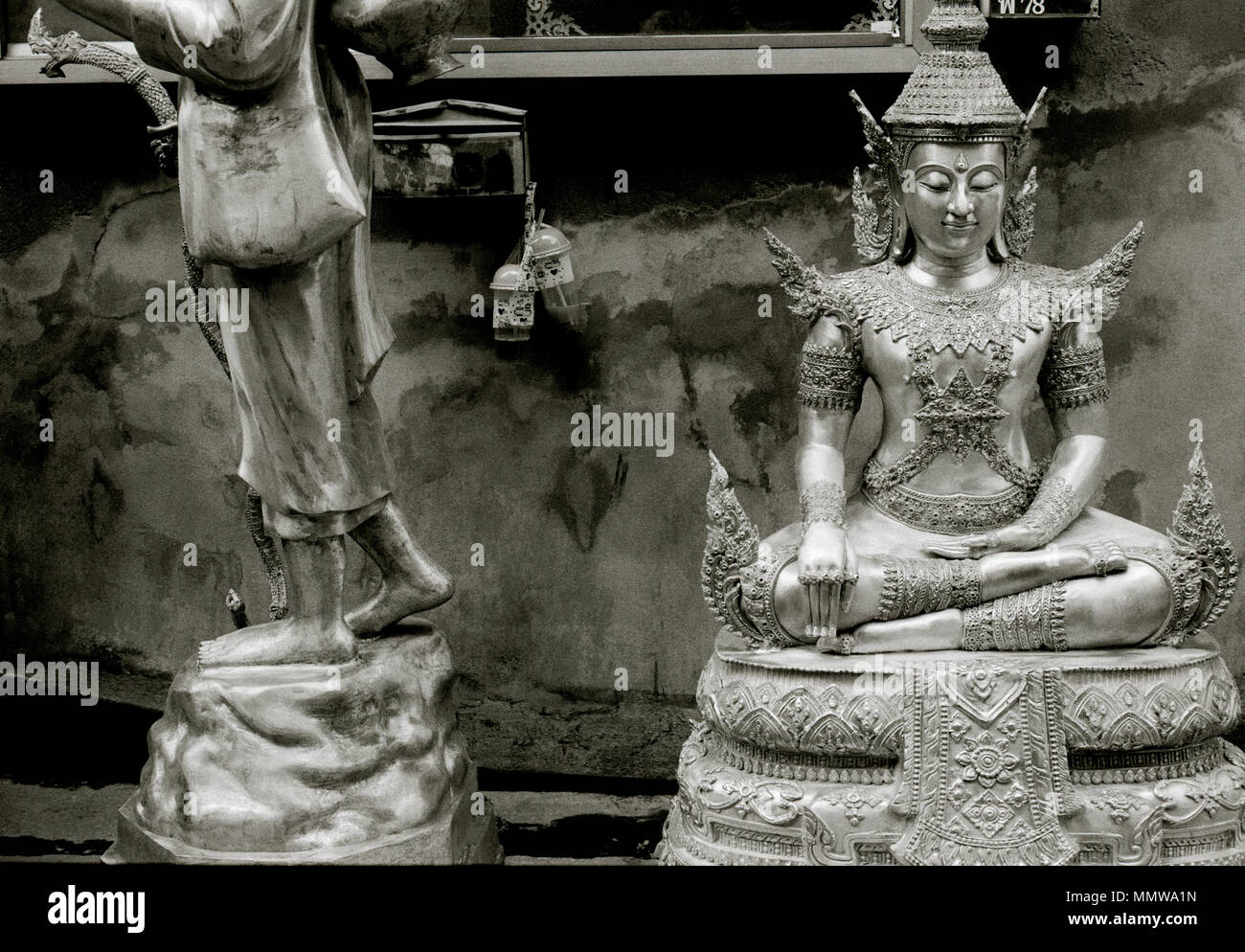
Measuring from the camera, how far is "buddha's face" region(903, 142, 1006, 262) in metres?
5.24

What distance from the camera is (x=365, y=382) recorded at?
5.20 metres

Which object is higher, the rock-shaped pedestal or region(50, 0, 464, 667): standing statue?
region(50, 0, 464, 667): standing statue

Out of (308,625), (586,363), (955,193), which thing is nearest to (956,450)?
(955,193)

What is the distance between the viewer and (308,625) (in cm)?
523

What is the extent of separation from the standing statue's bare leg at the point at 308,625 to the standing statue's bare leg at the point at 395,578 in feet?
0.40

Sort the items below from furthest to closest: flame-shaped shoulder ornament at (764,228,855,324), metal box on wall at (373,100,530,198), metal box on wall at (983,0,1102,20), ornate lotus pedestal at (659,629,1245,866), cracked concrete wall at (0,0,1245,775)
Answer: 1. cracked concrete wall at (0,0,1245,775)
2. metal box on wall at (373,100,530,198)
3. metal box on wall at (983,0,1102,20)
4. flame-shaped shoulder ornament at (764,228,855,324)
5. ornate lotus pedestal at (659,629,1245,866)

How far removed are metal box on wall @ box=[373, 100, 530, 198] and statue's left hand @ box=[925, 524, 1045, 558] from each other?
1.77m

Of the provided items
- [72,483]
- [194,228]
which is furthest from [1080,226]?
[72,483]

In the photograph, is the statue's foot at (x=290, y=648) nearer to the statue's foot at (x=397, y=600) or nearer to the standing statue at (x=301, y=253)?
the standing statue at (x=301, y=253)

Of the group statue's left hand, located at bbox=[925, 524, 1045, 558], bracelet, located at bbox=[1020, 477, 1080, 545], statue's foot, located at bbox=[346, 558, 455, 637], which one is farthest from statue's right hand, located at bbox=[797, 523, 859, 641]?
A: statue's foot, located at bbox=[346, 558, 455, 637]

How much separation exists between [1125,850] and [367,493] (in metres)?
1.95

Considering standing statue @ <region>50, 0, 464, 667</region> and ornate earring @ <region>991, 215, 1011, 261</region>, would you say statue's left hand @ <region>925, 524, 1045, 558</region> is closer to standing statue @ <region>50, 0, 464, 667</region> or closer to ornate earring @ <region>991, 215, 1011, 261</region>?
ornate earring @ <region>991, 215, 1011, 261</region>

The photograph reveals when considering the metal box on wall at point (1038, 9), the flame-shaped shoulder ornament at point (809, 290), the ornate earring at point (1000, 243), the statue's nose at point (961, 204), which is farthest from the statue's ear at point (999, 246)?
the metal box on wall at point (1038, 9)
